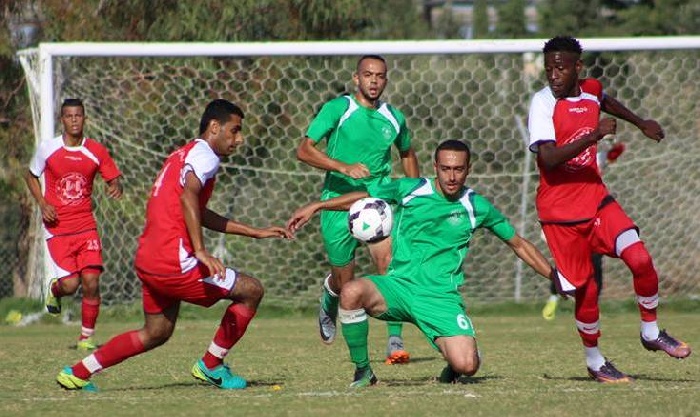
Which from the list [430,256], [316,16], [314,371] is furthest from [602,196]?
[316,16]

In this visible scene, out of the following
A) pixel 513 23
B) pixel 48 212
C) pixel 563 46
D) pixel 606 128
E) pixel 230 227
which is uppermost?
pixel 513 23

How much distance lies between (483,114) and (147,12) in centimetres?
482

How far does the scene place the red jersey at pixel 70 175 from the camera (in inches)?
469

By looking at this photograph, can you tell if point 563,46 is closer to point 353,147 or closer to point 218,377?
point 353,147

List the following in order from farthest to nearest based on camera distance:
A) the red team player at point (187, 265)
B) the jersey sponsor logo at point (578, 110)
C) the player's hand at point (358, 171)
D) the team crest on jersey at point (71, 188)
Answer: the team crest on jersey at point (71, 188)
the player's hand at point (358, 171)
the jersey sponsor logo at point (578, 110)
the red team player at point (187, 265)

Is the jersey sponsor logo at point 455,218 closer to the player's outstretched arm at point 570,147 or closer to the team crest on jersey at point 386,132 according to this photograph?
the player's outstretched arm at point 570,147

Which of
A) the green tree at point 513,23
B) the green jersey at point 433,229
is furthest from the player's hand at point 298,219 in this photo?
the green tree at point 513,23

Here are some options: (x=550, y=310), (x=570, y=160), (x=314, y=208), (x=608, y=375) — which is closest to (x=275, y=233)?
(x=314, y=208)

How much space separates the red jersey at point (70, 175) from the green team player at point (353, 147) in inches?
111

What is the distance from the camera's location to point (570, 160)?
804 centimetres

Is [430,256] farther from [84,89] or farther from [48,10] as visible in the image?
[48,10]

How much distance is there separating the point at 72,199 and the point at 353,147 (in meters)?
3.37

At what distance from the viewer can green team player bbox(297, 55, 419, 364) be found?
9609 millimetres

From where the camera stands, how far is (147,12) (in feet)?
59.7
